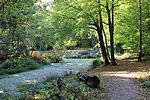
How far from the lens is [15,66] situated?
2262 cm

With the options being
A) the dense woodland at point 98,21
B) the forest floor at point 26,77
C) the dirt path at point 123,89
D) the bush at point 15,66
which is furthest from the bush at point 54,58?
the dirt path at point 123,89

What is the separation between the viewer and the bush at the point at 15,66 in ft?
67.9

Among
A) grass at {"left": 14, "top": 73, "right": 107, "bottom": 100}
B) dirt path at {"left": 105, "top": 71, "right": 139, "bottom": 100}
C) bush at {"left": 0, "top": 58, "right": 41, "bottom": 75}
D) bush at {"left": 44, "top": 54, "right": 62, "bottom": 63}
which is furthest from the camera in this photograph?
bush at {"left": 44, "top": 54, "right": 62, "bottom": 63}

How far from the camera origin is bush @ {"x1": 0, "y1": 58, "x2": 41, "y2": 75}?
2069cm

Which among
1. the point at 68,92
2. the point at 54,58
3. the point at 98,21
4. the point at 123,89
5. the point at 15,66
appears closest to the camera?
the point at 68,92

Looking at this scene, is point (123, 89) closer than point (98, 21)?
Yes

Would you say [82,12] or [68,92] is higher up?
[82,12]

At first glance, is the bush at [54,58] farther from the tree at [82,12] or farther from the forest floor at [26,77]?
the forest floor at [26,77]

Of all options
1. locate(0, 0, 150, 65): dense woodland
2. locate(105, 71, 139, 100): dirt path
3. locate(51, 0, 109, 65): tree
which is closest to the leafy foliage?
locate(105, 71, 139, 100): dirt path

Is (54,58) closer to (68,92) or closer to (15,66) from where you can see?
(15,66)

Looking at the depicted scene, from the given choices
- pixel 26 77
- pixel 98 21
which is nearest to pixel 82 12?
pixel 98 21

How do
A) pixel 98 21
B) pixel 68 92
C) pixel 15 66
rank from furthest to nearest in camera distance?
pixel 98 21
pixel 15 66
pixel 68 92

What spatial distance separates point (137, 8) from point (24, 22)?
17.4 m

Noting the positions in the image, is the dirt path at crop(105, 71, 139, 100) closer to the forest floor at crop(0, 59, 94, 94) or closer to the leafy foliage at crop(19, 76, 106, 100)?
the leafy foliage at crop(19, 76, 106, 100)
